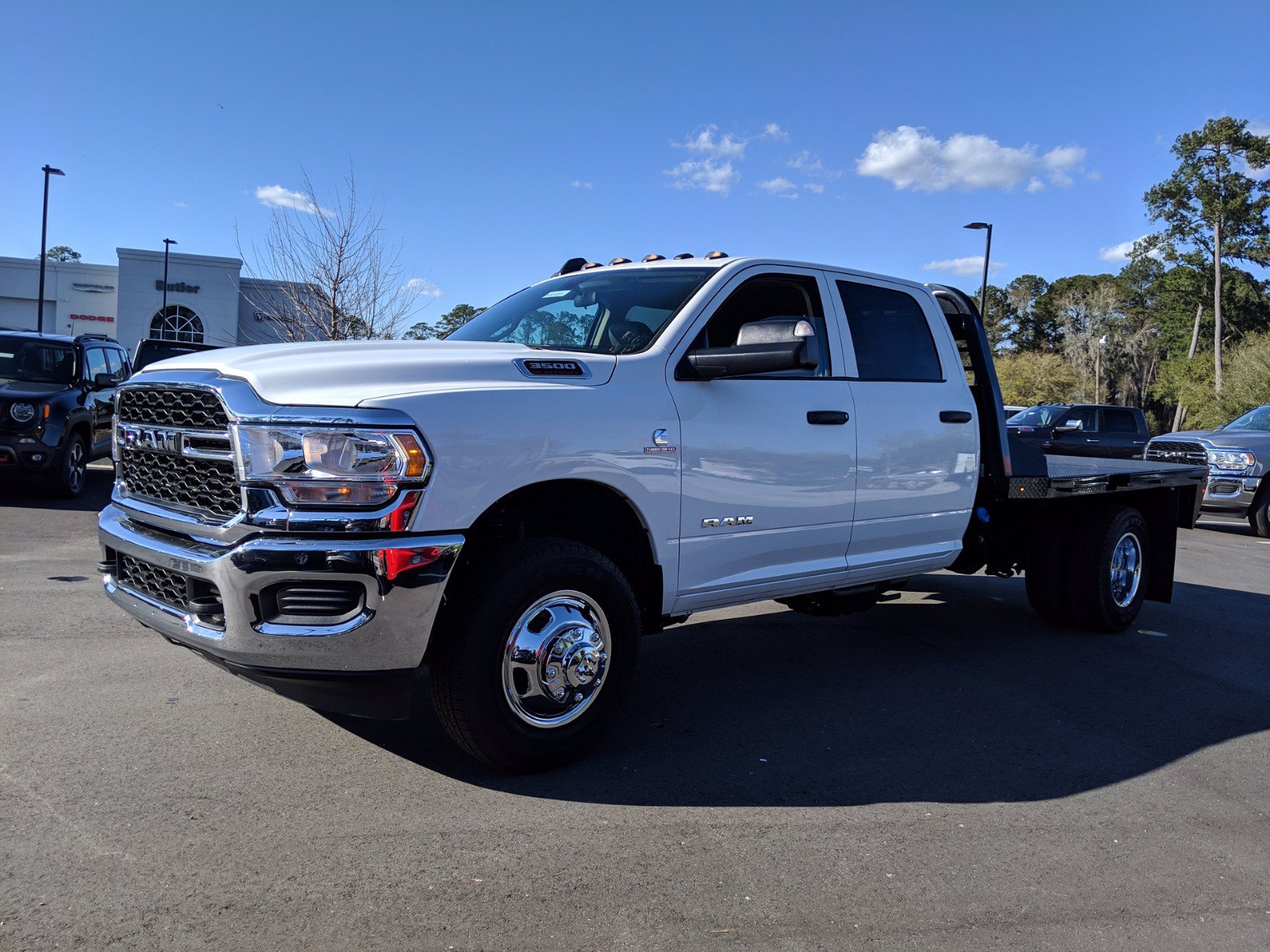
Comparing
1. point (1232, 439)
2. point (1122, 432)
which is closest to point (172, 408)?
point (1232, 439)

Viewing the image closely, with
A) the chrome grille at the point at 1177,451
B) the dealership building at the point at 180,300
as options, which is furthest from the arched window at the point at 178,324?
the chrome grille at the point at 1177,451

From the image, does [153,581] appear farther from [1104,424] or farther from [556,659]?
[1104,424]

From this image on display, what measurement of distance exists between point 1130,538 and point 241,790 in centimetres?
581

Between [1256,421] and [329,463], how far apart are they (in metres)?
15.8

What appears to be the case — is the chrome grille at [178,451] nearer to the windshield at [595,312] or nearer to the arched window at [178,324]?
the windshield at [595,312]

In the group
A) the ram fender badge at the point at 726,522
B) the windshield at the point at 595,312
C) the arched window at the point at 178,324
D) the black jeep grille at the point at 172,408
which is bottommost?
the ram fender badge at the point at 726,522

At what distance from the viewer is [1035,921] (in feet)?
9.54

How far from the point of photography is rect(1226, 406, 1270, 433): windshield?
14.9 m

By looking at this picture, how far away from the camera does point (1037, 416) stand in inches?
821

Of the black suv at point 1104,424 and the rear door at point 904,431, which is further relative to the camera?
the black suv at point 1104,424

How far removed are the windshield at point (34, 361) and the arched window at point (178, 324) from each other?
39.6 metres

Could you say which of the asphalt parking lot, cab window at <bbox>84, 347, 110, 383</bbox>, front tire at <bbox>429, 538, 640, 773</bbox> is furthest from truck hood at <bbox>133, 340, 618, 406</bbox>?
cab window at <bbox>84, 347, 110, 383</bbox>

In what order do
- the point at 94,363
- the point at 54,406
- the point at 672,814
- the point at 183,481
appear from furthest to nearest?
the point at 94,363, the point at 54,406, the point at 183,481, the point at 672,814

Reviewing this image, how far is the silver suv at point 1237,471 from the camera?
1380 centimetres
